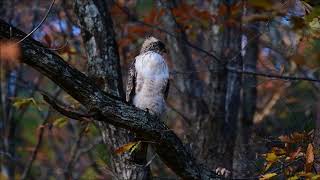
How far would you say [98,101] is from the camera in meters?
4.32

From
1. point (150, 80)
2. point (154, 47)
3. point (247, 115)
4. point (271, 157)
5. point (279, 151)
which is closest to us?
point (271, 157)

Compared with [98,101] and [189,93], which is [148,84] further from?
[189,93]

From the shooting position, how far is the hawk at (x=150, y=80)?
5.42 meters

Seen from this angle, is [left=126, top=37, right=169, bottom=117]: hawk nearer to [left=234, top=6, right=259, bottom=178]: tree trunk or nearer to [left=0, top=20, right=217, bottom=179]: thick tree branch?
[left=0, top=20, right=217, bottom=179]: thick tree branch

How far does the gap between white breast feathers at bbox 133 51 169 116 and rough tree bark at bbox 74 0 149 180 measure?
186 mm

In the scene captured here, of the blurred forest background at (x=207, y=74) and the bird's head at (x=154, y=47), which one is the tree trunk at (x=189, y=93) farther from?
the bird's head at (x=154, y=47)

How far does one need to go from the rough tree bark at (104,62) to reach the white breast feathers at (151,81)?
0.61ft

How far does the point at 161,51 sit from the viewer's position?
221 inches

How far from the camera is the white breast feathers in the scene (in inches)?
213

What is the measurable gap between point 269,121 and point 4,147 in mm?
4126

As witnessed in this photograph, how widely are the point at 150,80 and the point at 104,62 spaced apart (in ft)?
1.43

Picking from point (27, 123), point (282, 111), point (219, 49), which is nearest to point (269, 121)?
point (282, 111)

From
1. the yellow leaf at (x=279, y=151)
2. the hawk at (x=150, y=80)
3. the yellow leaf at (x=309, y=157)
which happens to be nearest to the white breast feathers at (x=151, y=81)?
the hawk at (x=150, y=80)

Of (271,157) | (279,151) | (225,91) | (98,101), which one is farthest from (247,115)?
(98,101)
